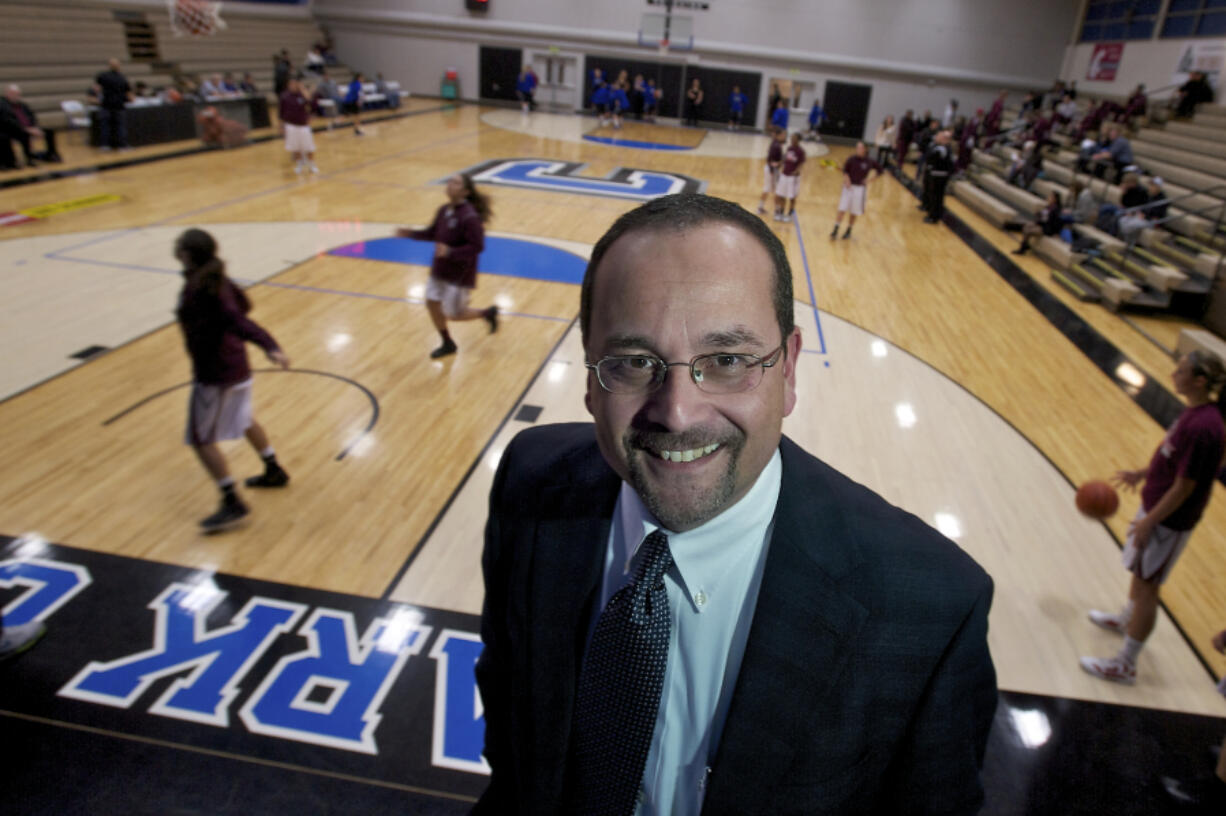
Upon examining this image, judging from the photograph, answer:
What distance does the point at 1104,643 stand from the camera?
4039 millimetres

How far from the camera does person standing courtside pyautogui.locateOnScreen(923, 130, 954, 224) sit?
1363 cm

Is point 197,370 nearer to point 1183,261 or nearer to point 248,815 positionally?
point 248,815

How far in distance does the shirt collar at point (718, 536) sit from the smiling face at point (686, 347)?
0.12ft

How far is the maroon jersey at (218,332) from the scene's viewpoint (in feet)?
13.1

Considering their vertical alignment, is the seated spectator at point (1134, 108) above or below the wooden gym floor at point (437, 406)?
above

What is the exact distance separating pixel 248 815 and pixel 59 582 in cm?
197

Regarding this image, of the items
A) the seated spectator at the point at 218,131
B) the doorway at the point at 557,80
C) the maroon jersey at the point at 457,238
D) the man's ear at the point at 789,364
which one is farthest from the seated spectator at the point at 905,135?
the man's ear at the point at 789,364

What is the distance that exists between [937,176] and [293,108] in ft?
38.8

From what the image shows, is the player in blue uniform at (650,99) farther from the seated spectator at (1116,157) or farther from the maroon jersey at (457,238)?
the maroon jersey at (457,238)

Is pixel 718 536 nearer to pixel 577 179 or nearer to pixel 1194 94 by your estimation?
pixel 577 179

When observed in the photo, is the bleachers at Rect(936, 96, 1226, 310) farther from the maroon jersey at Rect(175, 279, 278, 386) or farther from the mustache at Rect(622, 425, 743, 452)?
the mustache at Rect(622, 425, 743, 452)

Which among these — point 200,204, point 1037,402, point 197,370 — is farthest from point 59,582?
point 200,204

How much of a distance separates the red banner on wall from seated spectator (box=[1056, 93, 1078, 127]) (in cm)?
195

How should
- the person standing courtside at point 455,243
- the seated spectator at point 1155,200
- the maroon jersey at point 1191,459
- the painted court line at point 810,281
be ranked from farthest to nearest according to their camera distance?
the seated spectator at point 1155,200
the painted court line at point 810,281
the person standing courtside at point 455,243
the maroon jersey at point 1191,459
